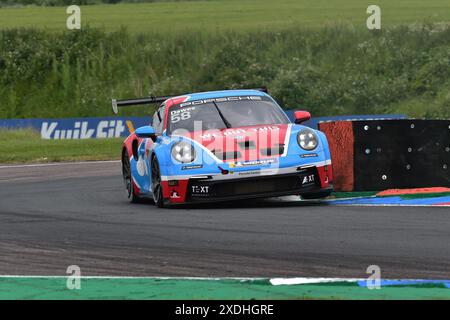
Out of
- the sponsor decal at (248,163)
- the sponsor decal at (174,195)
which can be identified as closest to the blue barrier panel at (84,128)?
the sponsor decal at (174,195)

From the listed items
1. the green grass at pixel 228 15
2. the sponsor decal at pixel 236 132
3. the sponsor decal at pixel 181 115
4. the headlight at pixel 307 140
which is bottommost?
the headlight at pixel 307 140

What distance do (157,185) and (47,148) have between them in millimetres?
13768

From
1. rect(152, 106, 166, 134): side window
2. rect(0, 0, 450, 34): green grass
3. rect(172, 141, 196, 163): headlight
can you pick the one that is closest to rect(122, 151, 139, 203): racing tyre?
rect(152, 106, 166, 134): side window

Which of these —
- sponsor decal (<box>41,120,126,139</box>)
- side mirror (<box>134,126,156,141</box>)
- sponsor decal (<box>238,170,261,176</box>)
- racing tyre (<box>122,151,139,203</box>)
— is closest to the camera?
sponsor decal (<box>238,170,261,176</box>)

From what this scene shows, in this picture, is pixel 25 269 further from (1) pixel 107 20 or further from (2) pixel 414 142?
(1) pixel 107 20

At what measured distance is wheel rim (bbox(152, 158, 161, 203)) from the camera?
13195mm

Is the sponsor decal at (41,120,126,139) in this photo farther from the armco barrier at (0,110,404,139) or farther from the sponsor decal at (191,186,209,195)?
the sponsor decal at (191,186,209,195)

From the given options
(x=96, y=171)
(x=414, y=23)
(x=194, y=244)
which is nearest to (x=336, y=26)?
(x=414, y=23)

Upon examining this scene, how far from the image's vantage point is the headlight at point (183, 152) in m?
12.7

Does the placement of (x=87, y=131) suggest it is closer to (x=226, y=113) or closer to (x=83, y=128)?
(x=83, y=128)

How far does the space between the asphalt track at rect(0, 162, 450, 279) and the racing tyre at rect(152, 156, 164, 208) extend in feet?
0.38

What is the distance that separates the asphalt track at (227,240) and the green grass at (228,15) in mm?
33730

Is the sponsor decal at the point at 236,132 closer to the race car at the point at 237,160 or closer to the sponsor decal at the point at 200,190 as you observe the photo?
the race car at the point at 237,160

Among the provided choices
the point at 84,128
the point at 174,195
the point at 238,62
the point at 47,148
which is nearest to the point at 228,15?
the point at 238,62
